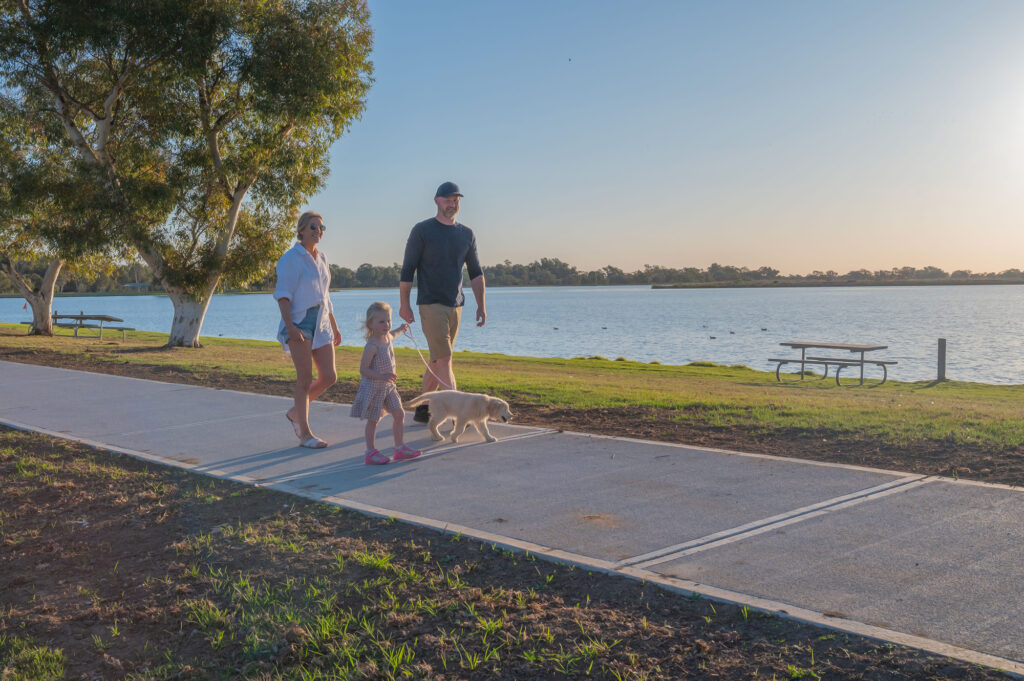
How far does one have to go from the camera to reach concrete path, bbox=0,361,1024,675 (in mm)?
3646

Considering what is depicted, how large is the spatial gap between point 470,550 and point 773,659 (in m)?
1.76

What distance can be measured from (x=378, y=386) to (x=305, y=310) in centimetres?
94

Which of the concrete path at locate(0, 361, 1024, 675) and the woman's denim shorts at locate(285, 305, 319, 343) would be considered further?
the woman's denim shorts at locate(285, 305, 319, 343)

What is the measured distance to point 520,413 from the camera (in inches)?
368

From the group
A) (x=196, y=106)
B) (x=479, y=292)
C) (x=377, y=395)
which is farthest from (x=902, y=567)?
(x=196, y=106)

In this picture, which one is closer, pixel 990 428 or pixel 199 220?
pixel 990 428

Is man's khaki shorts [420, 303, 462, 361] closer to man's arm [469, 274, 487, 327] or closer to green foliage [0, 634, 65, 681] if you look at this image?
man's arm [469, 274, 487, 327]

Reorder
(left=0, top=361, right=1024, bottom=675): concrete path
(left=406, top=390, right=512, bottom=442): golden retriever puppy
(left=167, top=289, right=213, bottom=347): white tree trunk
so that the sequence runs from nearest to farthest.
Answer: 1. (left=0, top=361, right=1024, bottom=675): concrete path
2. (left=406, top=390, right=512, bottom=442): golden retriever puppy
3. (left=167, top=289, right=213, bottom=347): white tree trunk

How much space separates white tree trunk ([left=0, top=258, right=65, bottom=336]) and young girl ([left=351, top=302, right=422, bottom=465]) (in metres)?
27.0

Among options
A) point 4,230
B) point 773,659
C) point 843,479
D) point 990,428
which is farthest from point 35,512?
point 4,230

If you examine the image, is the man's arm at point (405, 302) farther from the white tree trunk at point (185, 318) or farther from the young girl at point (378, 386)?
the white tree trunk at point (185, 318)

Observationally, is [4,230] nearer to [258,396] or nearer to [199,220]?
[199,220]

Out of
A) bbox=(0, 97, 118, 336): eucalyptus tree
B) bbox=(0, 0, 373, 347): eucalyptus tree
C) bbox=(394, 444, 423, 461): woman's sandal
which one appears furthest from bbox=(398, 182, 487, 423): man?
bbox=(0, 97, 118, 336): eucalyptus tree

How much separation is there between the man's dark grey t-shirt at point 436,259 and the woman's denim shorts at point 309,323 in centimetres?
101
